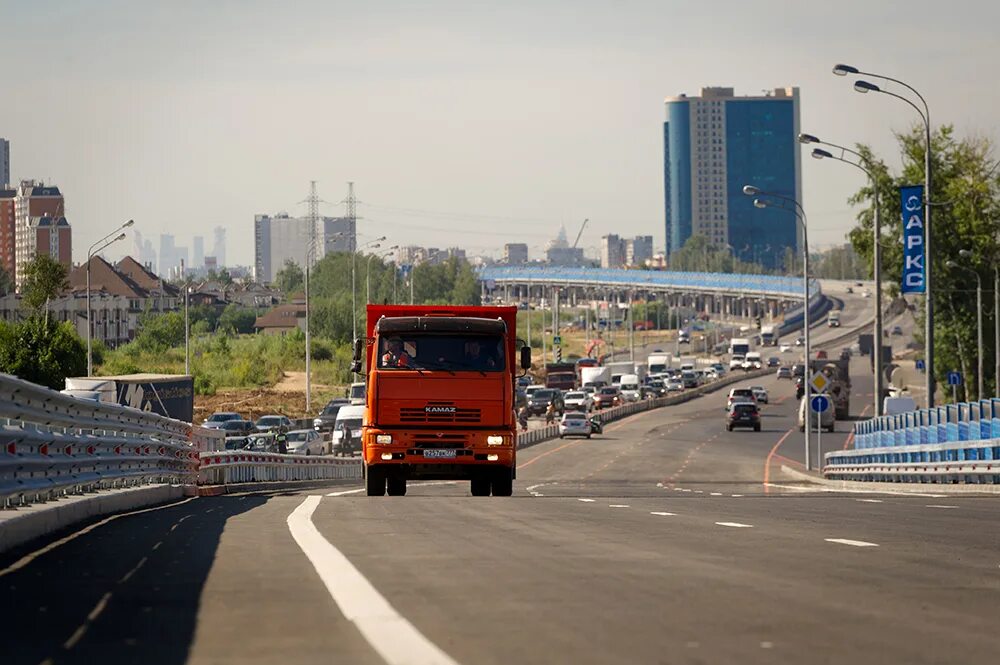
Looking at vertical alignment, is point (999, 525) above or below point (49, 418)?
below

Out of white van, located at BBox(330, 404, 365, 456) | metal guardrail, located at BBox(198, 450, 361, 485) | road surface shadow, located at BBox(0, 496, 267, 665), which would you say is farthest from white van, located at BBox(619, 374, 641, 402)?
road surface shadow, located at BBox(0, 496, 267, 665)

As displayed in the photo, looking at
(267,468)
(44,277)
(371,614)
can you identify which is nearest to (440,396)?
(267,468)

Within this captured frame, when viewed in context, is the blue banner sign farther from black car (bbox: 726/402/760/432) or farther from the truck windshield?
black car (bbox: 726/402/760/432)

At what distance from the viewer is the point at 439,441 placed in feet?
91.4

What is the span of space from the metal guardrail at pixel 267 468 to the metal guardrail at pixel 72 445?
5.05 m

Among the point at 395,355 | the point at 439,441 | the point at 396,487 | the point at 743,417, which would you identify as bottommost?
the point at 743,417

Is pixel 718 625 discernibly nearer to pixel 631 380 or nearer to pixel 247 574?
pixel 247 574

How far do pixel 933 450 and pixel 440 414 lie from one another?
56.6 feet

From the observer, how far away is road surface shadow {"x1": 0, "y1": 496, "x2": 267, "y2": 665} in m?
7.48

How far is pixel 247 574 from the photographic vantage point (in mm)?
10836

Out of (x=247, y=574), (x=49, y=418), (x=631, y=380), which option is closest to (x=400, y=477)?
(x=49, y=418)

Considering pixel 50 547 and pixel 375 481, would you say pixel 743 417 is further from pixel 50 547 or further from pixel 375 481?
pixel 50 547

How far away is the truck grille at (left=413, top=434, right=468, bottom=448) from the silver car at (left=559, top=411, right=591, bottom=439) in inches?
2505

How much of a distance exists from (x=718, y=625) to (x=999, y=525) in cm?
941
